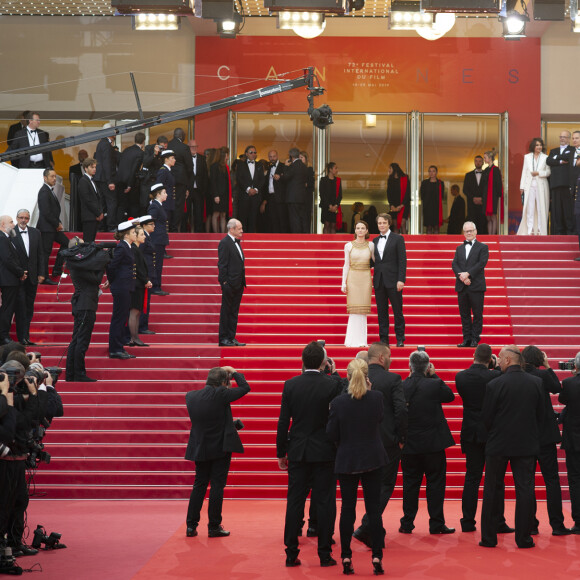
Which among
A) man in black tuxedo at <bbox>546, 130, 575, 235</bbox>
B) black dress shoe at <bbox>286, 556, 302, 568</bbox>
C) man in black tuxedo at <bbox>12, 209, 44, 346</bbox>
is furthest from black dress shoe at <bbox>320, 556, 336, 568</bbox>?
man in black tuxedo at <bbox>546, 130, 575, 235</bbox>

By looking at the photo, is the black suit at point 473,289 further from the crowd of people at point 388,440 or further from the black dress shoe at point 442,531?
the black dress shoe at point 442,531

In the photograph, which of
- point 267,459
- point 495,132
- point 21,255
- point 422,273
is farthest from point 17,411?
point 495,132

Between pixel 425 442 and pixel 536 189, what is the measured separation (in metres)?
9.77

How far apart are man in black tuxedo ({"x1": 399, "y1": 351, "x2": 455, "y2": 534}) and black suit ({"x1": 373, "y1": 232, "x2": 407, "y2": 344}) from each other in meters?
4.12

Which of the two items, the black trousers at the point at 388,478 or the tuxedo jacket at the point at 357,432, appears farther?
the black trousers at the point at 388,478

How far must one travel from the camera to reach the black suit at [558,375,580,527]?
7.84 meters

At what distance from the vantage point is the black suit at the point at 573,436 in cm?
784

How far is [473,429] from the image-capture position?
25.8 ft

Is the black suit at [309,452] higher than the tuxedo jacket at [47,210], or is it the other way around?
the tuxedo jacket at [47,210]

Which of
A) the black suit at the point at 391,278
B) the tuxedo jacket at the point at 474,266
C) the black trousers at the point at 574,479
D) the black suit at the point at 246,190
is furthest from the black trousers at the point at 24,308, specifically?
Answer: the black trousers at the point at 574,479

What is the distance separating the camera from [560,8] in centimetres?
1253

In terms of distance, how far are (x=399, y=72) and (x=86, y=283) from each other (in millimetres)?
11218

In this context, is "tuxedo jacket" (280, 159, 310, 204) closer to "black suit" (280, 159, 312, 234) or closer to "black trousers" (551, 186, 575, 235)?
"black suit" (280, 159, 312, 234)

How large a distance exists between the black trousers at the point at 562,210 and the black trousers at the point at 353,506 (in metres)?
10.6
